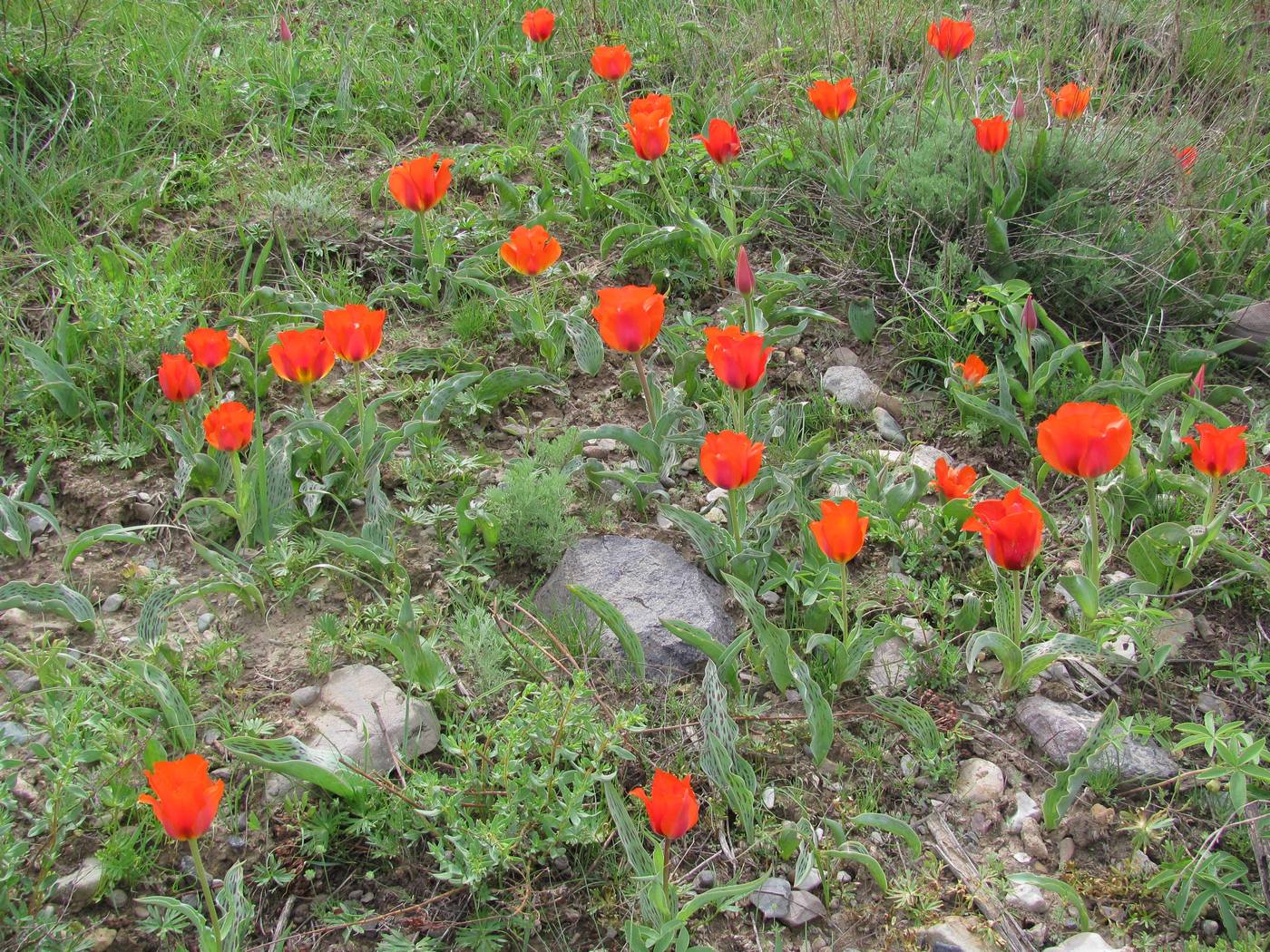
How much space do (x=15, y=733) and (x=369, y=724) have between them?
675mm

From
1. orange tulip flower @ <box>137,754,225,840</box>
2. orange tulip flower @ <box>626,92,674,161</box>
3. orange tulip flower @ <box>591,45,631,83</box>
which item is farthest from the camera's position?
orange tulip flower @ <box>591,45,631,83</box>

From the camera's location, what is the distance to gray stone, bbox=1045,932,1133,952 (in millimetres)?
1703

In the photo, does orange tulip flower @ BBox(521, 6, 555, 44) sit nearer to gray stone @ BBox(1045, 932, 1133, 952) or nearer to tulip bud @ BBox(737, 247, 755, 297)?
tulip bud @ BBox(737, 247, 755, 297)

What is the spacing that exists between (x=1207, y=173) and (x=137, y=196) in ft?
11.7

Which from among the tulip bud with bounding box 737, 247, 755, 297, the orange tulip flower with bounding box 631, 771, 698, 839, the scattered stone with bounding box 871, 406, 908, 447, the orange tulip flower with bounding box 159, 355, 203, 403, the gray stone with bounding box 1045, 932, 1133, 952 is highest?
the tulip bud with bounding box 737, 247, 755, 297

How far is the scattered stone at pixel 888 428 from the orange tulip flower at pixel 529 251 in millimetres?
997

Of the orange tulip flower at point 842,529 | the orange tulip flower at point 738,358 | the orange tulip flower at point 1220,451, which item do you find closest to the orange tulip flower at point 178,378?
the orange tulip flower at point 738,358

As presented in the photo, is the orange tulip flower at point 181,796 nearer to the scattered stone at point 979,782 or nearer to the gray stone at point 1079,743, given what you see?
the scattered stone at point 979,782

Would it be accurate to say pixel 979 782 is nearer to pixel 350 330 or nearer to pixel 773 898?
pixel 773 898

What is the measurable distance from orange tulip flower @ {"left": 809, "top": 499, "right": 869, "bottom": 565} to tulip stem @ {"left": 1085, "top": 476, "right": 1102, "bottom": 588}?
1.60 feet

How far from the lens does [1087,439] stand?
1881 millimetres

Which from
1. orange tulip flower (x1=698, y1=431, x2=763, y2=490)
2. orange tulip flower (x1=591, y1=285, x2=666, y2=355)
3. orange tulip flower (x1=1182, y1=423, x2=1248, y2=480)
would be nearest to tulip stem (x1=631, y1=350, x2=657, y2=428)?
orange tulip flower (x1=591, y1=285, x2=666, y2=355)

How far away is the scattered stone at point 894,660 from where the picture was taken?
7.13 feet

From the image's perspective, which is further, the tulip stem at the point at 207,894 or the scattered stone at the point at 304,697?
the scattered stone at the point at 304,697
